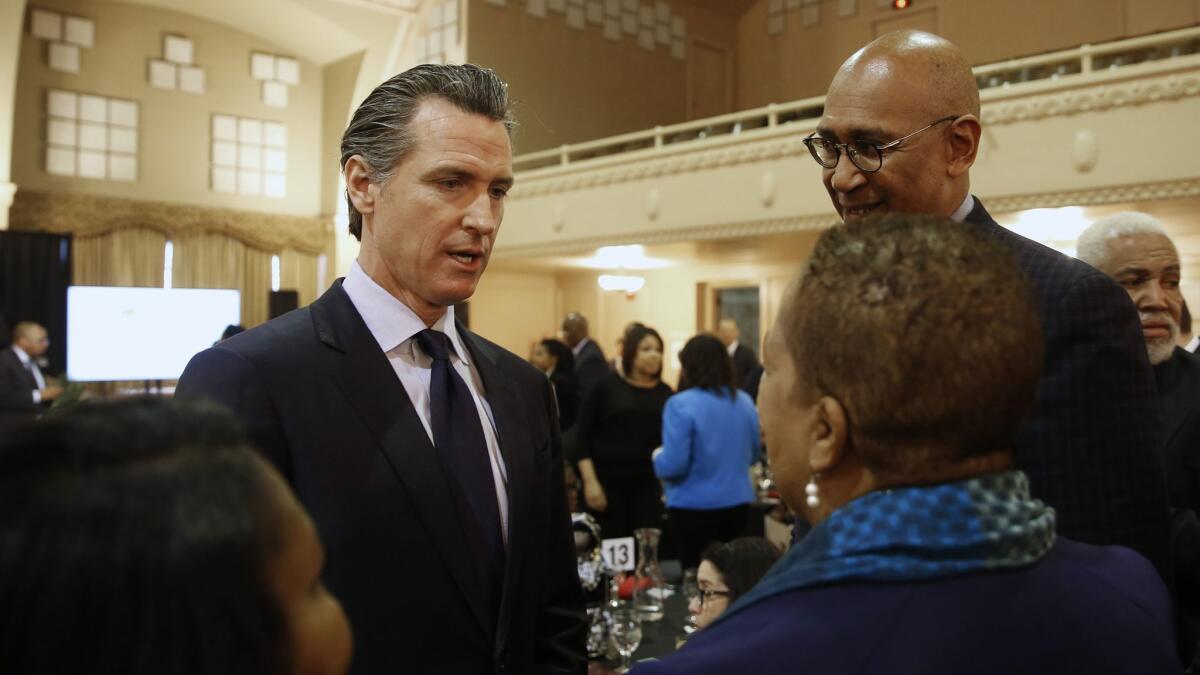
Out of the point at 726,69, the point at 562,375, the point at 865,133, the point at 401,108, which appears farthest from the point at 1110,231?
the point at 726,69

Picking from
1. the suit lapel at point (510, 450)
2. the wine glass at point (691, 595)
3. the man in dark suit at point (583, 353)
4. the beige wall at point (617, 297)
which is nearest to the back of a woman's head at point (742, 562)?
the wine glass at point (691, 595)

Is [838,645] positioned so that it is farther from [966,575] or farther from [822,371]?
[822,371]

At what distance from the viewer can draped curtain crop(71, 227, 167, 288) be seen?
43.1ft

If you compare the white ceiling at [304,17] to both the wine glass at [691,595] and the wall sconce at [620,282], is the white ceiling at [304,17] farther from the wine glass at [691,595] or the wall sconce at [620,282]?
the wine glass at [691,595]

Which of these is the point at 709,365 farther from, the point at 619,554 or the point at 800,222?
the point at 800,222

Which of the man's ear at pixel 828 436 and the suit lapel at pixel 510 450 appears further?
the suit lapel at pixel 510 450

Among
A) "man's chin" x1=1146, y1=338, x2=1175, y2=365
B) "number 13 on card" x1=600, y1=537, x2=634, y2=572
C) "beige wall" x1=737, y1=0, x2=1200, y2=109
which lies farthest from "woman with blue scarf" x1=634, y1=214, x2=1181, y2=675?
"beige wall" x1=737, y1=0, x2=1200, y2=109

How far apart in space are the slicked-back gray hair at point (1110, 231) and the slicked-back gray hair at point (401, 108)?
1568 millimetres

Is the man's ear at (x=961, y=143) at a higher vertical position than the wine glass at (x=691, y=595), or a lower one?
higher

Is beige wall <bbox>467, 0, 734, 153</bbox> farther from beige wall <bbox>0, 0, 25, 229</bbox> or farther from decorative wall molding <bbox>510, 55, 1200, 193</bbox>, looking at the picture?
beige wall <bbox>0, 0, 25, 229</bbox>

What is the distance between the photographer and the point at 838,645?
2.43 ft

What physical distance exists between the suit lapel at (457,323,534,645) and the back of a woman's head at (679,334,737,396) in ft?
9.85

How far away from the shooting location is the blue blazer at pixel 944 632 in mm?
740

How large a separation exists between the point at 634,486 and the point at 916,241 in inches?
177
